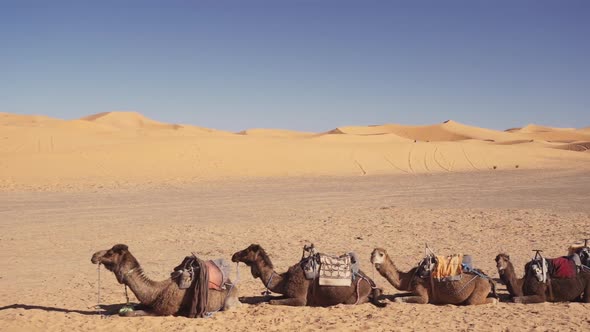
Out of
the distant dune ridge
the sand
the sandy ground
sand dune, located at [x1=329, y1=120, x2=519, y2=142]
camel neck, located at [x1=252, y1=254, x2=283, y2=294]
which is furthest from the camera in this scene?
sand dune, located at [x1=329, y1=120, x2=519, y2=142]

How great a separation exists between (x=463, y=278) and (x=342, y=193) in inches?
664

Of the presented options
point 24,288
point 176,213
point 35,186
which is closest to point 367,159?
point 35,186

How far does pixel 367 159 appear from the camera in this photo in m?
43.0

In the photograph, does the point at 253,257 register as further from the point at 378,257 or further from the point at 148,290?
the point at 378,257

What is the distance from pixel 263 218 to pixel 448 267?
995 centimetres

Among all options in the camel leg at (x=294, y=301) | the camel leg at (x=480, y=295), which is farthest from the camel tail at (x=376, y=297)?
the camel leg at (x=480, y=295)

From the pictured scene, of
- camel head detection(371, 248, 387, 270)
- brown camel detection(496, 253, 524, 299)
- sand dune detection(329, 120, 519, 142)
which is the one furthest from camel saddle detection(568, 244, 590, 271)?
sand dune detection(329, 120, 519, 142)

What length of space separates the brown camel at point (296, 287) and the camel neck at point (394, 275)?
37 centimetres

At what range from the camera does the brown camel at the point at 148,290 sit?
25.5ft

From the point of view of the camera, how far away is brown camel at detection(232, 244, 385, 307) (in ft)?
27.7

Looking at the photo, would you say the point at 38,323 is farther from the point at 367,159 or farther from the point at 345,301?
the point at 367,159

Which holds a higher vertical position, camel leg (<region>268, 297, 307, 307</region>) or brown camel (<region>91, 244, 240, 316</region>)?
brown camel (<region>91, 244, 240, 316</region>)

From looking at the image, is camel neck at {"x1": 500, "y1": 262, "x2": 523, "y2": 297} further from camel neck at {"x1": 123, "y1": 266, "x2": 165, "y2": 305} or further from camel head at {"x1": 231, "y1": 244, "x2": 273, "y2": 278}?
camel neck at {"x1": 123, "y1": 266, "x2": 165, "y2": 305}

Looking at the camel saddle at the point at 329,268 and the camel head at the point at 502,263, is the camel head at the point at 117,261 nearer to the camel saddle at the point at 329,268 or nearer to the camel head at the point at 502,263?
the camel saddle at the point at 329,268
